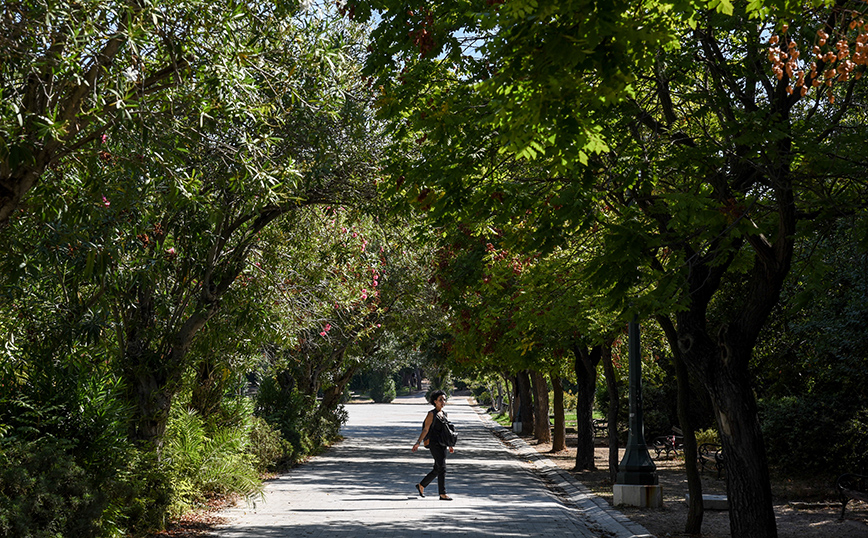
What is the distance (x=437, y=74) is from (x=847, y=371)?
1079 cm

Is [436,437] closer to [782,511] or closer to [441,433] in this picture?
[441,433]

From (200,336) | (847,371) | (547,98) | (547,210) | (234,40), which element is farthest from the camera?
(847,371)

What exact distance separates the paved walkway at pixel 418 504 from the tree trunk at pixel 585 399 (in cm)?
94

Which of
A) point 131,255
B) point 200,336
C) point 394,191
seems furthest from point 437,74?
point 200,336

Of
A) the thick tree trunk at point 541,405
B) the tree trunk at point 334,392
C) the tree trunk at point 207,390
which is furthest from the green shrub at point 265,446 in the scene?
the thick tree trunk at point 541,405

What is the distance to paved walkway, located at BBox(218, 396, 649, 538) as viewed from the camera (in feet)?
37.7

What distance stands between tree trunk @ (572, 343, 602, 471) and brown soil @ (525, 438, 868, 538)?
518mm

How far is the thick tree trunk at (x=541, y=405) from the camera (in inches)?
1168

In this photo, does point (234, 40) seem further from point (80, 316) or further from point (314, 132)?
point (80, 316)

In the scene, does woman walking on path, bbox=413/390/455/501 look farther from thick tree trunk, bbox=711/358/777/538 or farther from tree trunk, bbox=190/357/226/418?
thick tree trunk, bbox=711/358/777/538

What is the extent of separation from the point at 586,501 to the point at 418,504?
346cm

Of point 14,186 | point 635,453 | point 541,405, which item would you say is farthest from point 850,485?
point 14,186

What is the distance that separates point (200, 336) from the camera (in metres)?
12.5

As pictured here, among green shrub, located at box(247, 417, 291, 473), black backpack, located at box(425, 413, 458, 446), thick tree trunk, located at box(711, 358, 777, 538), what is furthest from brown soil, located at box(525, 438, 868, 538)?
green shrub, located at box(247, 417, 291, 473)
